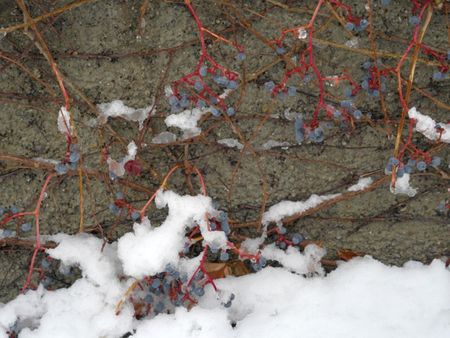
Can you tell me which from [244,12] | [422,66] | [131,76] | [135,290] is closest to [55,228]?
[135,290]

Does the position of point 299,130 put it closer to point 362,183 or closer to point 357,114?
point 357,114

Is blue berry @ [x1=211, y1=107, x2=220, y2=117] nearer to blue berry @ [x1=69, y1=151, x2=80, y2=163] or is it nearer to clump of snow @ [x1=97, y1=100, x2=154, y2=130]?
clump of snow @ [x1=97, y1=100, x2=154, y2=130]

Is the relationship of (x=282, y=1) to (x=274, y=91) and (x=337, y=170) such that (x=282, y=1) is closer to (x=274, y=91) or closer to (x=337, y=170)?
(x=274, y=91)

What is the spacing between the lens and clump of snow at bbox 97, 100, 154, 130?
197 centimetres

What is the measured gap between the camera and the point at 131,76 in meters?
1.96

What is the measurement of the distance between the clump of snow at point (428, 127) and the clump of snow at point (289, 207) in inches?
15.4

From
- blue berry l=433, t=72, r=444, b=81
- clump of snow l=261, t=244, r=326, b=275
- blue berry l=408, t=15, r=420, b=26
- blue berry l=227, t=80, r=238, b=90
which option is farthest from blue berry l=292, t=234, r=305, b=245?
blue berry l=408, t=15, r=420, b=26

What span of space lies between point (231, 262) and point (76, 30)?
40.3 inches

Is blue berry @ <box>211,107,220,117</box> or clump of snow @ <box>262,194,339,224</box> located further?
clump of snow @ <box>262,194,339,224</box>

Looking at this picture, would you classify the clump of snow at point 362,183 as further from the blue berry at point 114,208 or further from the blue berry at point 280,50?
the blue berry at point 114,208

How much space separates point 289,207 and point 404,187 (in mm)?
429

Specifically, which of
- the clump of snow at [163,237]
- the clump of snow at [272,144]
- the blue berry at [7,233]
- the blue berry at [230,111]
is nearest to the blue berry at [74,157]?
the clump of snow at [163,237]

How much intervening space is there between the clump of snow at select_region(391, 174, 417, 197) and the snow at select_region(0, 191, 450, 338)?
0.25 metres

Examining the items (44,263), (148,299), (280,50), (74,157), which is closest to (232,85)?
(280,50)
